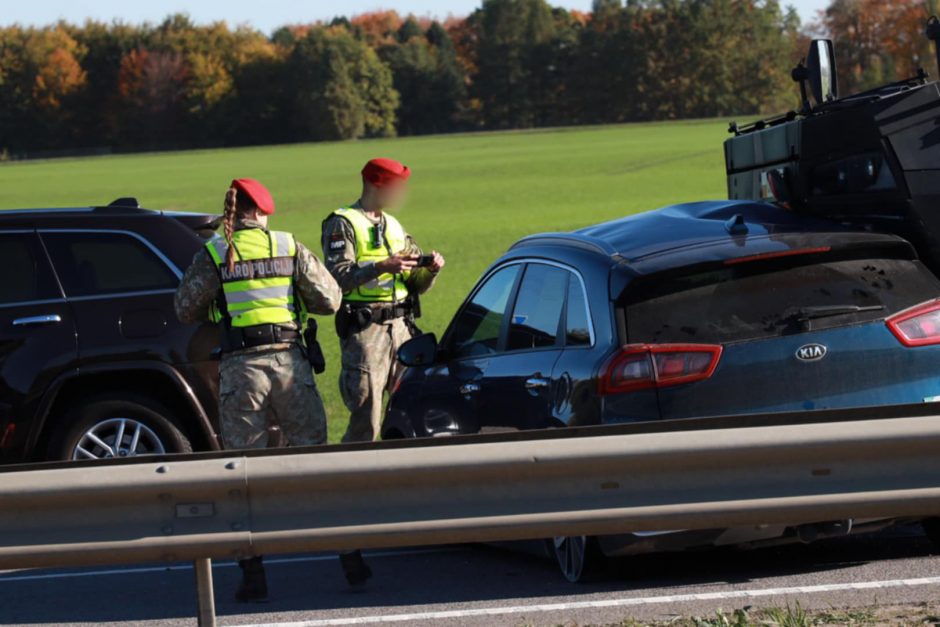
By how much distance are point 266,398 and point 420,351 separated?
89 cm

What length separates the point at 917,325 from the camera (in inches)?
239

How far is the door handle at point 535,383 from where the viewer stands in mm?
6477

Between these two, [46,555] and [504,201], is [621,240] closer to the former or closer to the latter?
[46,555]

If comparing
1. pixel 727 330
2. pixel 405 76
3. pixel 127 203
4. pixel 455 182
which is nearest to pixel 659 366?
pixel 727 330

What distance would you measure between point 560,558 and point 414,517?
2.05m

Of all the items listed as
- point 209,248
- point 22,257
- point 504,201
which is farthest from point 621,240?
point 504,201

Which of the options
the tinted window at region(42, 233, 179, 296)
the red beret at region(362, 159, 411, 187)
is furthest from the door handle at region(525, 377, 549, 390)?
the tinted window at region(42, 233, 179, 296)

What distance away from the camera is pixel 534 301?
695 cm

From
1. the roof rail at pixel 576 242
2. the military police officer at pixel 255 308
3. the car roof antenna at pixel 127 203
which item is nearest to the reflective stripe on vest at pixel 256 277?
the military police officer at pixel 255 308

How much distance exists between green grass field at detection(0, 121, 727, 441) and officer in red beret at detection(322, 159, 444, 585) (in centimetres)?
308

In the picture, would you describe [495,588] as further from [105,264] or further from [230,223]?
[105,264]

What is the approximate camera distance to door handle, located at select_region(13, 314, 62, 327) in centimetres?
852

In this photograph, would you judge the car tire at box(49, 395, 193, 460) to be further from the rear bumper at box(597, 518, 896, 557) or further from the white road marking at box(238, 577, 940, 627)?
the rear bumper at box(597, 518, 896, 557)

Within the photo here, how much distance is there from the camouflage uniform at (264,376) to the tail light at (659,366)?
1618mm
